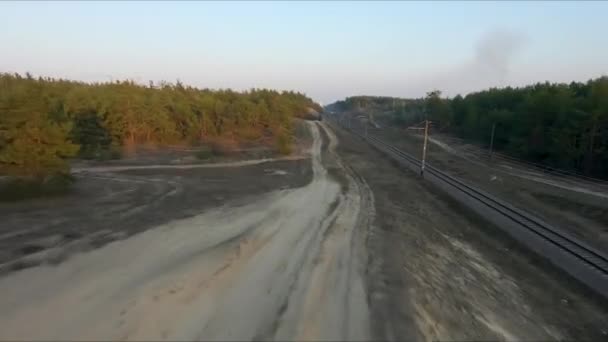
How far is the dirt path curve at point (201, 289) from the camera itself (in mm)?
9656

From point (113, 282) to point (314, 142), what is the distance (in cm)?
5613

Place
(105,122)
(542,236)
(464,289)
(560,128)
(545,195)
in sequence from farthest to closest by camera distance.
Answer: (105,122) → (560,128) → (545,195) → (542,236) → (464,289)

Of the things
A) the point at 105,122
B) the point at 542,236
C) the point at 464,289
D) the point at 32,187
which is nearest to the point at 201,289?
the point at 464,289

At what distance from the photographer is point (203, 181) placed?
1284 inches

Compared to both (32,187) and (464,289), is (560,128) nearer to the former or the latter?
(464,289)

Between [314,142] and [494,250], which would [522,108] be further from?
[494,250]

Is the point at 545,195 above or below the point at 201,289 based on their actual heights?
below

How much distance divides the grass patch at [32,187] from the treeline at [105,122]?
0.39 meters

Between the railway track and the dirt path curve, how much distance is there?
8394 millimetres

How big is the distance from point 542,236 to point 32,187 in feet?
87.0

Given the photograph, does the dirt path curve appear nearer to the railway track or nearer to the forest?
the railway track

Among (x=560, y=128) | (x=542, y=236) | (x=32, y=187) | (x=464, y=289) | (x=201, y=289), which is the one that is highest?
(x=560, y=128)

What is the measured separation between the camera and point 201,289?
1182cm

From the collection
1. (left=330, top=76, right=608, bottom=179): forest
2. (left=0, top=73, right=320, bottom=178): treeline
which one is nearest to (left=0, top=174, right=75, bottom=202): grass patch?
(left=0, top=73, right=320, bottom=178): treeline
